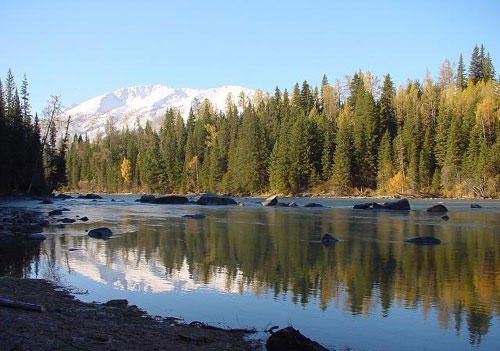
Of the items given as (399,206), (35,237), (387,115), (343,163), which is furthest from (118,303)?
(387,115)

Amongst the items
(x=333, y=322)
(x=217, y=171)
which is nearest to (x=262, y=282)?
(x=333, y=322)

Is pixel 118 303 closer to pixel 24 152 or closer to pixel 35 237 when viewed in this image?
pixel 35 237

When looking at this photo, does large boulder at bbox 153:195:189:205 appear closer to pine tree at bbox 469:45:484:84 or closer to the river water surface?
the river water surface

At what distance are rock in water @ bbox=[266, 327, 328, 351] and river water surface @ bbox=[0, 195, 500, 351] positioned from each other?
51.6 inches

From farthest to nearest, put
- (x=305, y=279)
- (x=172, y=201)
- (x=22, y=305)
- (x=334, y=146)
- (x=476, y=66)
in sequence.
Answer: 1. (x=476, y=66)
2. (x=334, y=146)
3. (x=172, y=201)
4. (x=305, y=279)
5. (x=22, y=305)

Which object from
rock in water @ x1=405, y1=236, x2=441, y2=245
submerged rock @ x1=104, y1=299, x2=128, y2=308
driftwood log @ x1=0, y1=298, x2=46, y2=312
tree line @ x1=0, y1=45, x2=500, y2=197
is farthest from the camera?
tree line @ x1=0, y1=45, x2=500, y2=197

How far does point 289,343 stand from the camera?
28.8 feet

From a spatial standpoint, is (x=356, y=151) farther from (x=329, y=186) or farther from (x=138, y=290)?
(x=138, y=290)

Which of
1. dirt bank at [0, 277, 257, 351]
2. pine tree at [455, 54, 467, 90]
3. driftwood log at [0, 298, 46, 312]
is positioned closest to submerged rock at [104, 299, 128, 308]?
dirt bank at [0, 277, 257, 351]

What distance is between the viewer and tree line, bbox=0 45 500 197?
82.4 metres

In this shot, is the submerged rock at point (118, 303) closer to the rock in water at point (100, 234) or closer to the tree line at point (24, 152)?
the rock in water at point (100, 234)

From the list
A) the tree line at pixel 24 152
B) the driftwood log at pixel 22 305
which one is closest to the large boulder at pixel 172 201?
the tree line at pixel 24 152

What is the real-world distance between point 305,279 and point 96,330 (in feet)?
27.7

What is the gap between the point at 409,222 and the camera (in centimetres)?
3744
